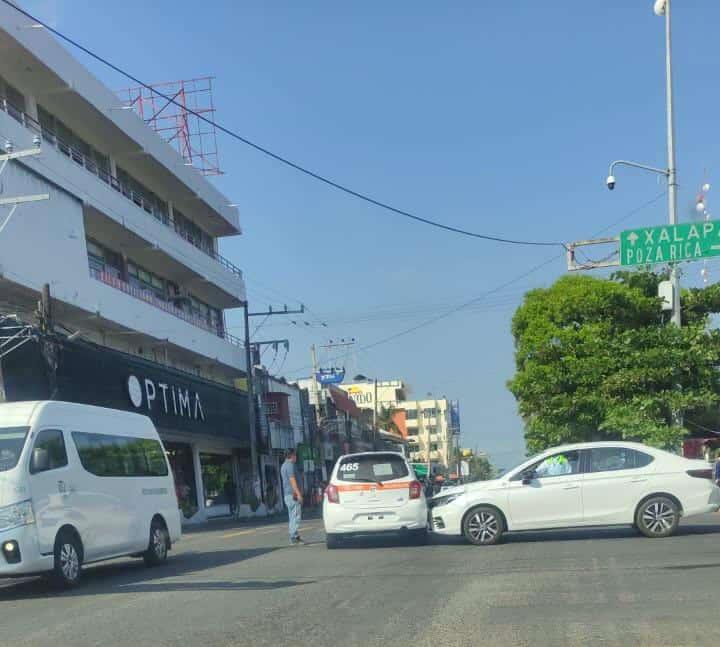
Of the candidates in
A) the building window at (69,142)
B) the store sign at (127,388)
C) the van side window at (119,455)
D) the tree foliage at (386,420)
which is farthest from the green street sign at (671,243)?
the tree foliage at (386,420)

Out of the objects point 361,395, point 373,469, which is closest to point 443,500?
point 373,469

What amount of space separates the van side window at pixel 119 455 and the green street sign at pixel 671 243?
12471mm

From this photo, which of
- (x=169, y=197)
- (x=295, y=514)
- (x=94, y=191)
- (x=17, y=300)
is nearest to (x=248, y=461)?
(x=169, y=197)

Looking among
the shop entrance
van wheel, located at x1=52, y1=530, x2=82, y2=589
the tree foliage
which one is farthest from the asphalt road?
the tree foliage

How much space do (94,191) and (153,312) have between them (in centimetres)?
606

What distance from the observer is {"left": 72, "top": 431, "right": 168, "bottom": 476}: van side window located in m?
13.3

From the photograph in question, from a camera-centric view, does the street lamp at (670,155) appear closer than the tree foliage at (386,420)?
Yes

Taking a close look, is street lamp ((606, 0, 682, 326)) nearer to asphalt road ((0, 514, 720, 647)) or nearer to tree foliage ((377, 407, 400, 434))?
asphalt road ((0, 514, 720, 647))

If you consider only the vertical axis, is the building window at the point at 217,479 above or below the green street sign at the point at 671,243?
below

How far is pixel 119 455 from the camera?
569 inches

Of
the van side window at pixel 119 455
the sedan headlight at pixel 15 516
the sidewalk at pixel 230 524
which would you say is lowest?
the sidewalk at pixel 230 524

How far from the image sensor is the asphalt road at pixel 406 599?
25.6ft

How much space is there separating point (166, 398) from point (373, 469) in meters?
20.7

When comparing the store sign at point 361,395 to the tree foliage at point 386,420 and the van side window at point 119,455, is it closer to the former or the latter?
the tree foliage at point 386,420
